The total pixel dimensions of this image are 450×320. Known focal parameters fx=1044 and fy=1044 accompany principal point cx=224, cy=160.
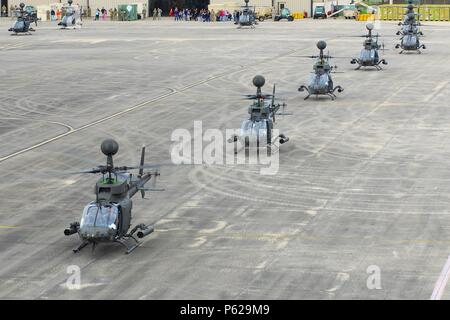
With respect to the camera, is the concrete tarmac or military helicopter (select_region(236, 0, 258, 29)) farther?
military helicopter (select_region(236, 0, 258, 29))

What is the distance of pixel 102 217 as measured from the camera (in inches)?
1329

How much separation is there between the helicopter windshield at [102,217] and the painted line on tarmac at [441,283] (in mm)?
10380

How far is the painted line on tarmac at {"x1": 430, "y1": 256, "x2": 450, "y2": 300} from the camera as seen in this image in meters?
30.3

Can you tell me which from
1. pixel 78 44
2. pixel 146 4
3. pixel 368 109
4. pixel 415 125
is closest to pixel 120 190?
pixel 415 125

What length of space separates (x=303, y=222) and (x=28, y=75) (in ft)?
166

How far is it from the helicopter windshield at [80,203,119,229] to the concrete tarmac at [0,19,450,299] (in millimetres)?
1208

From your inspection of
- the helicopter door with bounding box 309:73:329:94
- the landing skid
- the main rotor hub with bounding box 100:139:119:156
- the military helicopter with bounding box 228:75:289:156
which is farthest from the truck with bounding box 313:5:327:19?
the main rotor hub with bounding box 100:139:119:156

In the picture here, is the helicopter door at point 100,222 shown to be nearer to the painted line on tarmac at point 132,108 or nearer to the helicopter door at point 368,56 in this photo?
the painted line on tarmac at point 132,108

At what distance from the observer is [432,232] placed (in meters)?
37.4

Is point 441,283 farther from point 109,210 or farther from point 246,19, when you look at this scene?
point 246,19

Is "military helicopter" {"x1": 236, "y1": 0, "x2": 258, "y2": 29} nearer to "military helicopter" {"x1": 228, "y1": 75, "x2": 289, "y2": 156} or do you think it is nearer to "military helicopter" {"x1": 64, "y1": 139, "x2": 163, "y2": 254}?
"military helicopter" {"x1": 228, "y1": 75, "x2": 289, "y2": 156}

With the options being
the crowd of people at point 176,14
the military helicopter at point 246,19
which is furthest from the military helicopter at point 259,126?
the crowd of people at point 176,14

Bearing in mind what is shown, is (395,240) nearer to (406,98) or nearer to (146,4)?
(406,98)


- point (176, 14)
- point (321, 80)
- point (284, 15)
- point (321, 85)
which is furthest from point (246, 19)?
point (321, 85)
